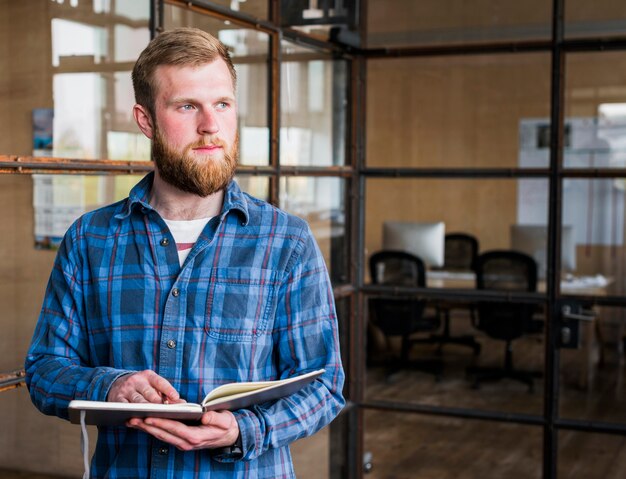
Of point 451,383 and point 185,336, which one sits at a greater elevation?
point 185,336

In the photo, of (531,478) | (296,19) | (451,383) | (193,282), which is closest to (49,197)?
(193,282)

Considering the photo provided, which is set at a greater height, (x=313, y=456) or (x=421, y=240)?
(x=421, y=240)

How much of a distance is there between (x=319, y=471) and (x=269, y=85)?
161 centimetres

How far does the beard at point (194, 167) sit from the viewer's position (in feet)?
5.34

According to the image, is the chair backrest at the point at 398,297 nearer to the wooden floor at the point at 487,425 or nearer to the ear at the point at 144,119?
the wooden floor at the point at 487,425

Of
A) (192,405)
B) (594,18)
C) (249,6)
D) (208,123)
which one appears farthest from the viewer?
(594,18)

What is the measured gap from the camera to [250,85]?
322 centimetres

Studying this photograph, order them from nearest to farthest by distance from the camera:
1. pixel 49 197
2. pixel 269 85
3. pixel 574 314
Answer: pixel 49 197 < pixel 269 85 < pixel 574 314

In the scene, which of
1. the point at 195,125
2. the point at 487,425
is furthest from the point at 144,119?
the point at 487,425

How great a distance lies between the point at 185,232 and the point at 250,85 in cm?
160

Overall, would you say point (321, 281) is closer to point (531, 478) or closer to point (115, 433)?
point (115, 433)

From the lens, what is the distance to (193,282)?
165 cm

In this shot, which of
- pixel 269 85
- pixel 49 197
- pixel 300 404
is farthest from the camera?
pixel 269 85

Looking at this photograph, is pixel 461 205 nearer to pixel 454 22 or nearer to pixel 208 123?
pixel 454 22
